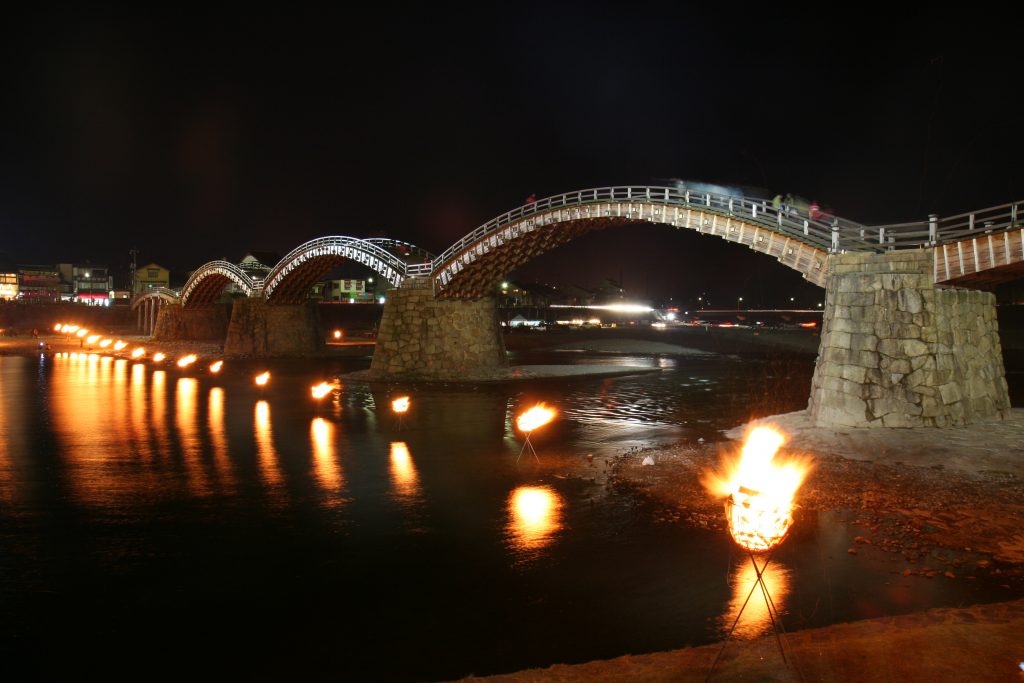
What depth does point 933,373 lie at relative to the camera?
64.2 feet

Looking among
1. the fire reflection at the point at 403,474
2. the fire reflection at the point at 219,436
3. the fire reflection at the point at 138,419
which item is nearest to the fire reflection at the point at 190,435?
the fire reflection at the point at 219,436

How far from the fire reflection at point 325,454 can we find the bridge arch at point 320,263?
21.3 m

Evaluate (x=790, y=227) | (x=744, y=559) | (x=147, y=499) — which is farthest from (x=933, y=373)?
(x=147, y=499)

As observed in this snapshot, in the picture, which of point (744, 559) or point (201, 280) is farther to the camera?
point (201, 280)

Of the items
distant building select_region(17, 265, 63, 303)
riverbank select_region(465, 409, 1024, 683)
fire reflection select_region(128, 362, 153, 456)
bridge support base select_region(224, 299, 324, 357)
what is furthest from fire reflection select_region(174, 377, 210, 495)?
distant building select_region(17, 265, 63, 303)

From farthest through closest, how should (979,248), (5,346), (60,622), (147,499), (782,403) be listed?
(5,346) < (782,403) < (979,248) < (147,499) < (60,622)

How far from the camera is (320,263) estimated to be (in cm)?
5678

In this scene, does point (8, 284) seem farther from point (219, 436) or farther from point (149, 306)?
point (219, 436)

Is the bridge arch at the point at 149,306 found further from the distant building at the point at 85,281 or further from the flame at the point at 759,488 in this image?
the flame at the point at 759,488

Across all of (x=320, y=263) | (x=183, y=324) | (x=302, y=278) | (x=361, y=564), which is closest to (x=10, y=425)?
(x=361, y=564)

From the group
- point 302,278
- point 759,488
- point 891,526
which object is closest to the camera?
point 759,488

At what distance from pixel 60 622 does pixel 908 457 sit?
57.4 feet

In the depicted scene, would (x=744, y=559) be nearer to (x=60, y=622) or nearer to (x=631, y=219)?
(x=60, y=622)

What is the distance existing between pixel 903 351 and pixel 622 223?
60.4 feet
